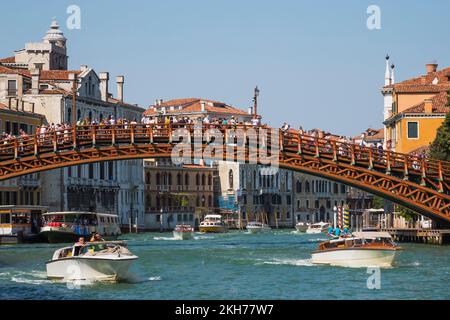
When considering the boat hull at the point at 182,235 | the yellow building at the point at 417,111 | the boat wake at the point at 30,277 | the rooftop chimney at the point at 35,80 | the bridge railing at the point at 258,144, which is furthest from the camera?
the rooftop chimney at the point at 35,80

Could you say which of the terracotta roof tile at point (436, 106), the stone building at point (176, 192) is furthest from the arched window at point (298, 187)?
the terracotta roof tile at point (436, 106)

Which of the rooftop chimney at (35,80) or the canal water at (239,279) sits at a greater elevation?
the rooftop chimney at (35,80)

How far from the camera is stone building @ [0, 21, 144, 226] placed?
99.8 m

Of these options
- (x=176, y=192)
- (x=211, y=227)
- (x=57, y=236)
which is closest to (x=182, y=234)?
(x=57, y=236)

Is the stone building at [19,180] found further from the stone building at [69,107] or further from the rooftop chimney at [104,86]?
the rooftop chimney at [104,86]

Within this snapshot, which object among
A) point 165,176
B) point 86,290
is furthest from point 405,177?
point 165,176

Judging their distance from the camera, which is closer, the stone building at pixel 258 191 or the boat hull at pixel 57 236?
the boat hull at pixel 57 236

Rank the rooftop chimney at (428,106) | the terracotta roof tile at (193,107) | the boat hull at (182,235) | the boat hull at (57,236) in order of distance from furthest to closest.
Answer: the terracotta roof tile at (193,107)
the boat hull at (182,235)
the rooftop chimney at (428,106)
the boat hull at (57,236)

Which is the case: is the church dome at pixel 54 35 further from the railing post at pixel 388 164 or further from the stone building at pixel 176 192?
the railing post at pixel 388 164

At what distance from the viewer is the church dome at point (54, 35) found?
388 feet

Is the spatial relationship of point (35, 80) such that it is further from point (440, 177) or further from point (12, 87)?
point (440, 177)

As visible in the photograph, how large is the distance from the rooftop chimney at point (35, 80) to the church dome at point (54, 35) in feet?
54.7

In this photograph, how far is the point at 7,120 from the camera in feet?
305

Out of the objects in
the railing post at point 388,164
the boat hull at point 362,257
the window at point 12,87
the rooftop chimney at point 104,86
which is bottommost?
the boat hull at point 362,257
